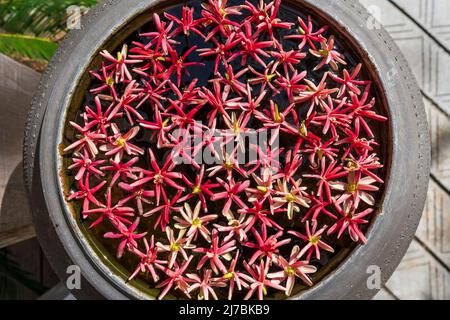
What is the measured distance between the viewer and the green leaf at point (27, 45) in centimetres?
113

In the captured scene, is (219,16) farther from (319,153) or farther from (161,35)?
(319,153)

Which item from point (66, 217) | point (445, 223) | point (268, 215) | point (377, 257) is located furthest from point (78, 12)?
point (445, 223)

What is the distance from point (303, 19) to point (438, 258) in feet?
2.92

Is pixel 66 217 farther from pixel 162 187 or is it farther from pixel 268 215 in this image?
pixel 268 215

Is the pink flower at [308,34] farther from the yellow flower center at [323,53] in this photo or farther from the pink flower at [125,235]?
the pink flower at [125,235]

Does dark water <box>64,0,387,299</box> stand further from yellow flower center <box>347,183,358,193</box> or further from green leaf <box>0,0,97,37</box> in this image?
green leaf <box>0,0,97,37</box>

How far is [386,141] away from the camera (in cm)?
71

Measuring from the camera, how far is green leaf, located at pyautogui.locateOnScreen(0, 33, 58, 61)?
1135mm

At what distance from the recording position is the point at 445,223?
1.29 m

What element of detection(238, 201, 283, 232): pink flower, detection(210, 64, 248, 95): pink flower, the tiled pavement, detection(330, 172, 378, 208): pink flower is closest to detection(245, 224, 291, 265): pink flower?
detection(238, 201, 283, 232): pink flower

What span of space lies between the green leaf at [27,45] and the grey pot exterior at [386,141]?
0.43m

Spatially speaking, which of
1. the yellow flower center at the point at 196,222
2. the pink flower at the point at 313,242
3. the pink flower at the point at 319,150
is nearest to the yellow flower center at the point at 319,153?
the pink flower at the point at 319,150

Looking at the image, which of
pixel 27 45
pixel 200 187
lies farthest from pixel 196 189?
pixel 27 45

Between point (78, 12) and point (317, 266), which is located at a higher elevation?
point (78, 12)
